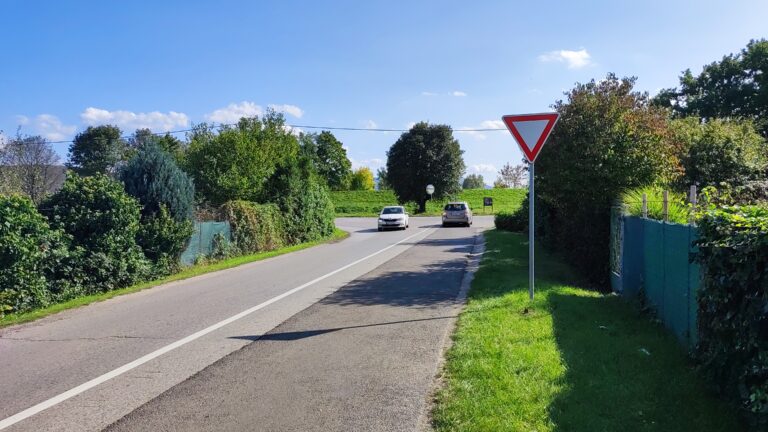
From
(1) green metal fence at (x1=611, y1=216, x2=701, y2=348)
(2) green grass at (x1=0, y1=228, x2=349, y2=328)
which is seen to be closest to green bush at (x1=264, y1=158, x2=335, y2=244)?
(2) green grass at (x1=0, y1=228, x2=349, y2=328)

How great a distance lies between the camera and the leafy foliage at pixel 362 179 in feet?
370

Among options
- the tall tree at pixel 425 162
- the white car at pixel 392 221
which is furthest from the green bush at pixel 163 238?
the tall tree at pixel 425 162

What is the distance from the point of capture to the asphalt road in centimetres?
482

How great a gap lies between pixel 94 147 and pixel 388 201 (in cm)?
3820

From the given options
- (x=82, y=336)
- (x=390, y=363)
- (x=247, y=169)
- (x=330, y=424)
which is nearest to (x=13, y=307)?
(x=82, y=336)

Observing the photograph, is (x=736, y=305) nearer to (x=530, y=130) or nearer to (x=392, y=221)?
(x=530, y=130)

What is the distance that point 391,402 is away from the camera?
502 cm

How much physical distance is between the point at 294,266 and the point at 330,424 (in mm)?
12053

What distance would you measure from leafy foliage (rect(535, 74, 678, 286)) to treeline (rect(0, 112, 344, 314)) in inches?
387

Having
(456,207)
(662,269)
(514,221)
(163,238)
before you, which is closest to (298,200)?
(163,238)

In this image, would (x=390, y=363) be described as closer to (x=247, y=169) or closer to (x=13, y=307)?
(x=13, y=307)

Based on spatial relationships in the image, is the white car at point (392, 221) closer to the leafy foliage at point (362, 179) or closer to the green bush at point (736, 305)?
the green bush at point (736, 305)

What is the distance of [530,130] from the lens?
8.73 m

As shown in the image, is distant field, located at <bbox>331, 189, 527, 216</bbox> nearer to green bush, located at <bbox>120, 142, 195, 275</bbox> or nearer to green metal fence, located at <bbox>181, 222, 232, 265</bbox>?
green metal fence, located at <bbox>181, 222, 232, 265</bbox>
